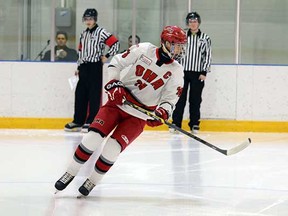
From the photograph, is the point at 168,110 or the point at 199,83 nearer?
the point at 168,110

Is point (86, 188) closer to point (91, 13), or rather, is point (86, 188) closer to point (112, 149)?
point (112, 149)

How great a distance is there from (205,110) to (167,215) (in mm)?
4784

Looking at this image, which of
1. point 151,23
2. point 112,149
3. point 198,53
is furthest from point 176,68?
point 151,23

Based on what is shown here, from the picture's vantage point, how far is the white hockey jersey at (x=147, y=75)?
416 cm

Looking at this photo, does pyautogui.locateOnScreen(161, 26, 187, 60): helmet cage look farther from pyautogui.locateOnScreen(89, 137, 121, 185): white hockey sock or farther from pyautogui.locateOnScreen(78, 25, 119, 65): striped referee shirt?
pyautogui.locateOnScreen(78, 25, 119, 65): striped referee shirt

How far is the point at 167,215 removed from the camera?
353cm

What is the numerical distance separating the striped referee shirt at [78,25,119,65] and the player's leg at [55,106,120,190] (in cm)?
381

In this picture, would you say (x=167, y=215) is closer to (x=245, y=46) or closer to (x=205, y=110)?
(x=205, y=110)

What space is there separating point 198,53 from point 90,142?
4200mm

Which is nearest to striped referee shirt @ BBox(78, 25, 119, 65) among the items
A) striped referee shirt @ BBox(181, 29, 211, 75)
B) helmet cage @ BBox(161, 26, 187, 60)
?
striped referee shirt @ BBox(181, 29, 211, 75)

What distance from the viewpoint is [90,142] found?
3986mm

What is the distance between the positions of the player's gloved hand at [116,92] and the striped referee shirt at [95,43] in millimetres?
3766

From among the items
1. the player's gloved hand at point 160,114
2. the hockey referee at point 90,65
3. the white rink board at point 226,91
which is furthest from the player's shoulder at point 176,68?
the white rink board at point 226,91

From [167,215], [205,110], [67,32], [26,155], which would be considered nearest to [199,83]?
[205,110]
